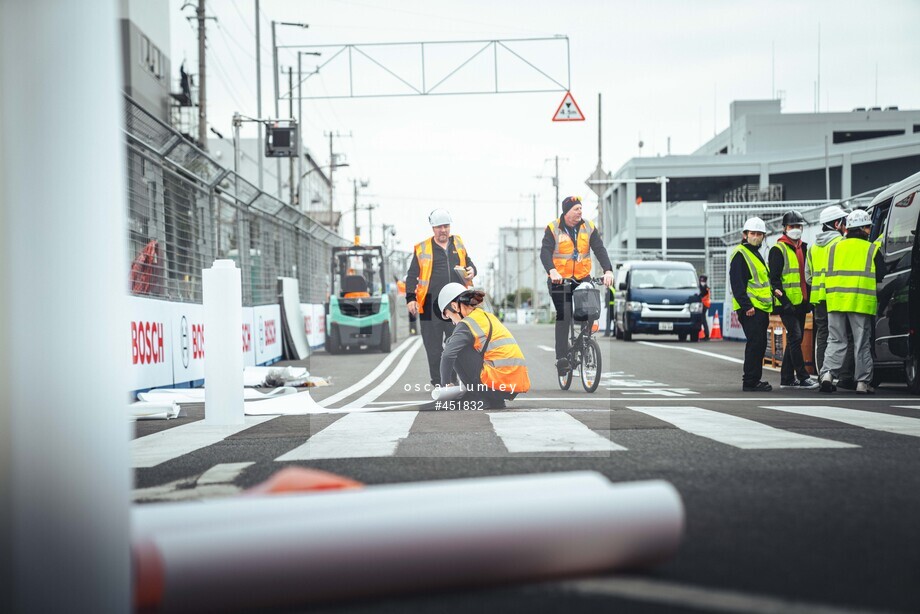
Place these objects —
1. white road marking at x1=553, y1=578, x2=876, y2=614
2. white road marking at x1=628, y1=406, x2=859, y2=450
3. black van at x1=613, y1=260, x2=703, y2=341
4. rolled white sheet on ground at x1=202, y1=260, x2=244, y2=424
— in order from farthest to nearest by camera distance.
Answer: black van at x1=613, y1=260, x2=703, y2=341
rolled white sheet on ground at x1=202, y1=260, x2=244, y2=424
white road marking at x1=628, y1=406, x2=859, y2=450
white road marking at x1=553, y1=578, x2=876, y2=614

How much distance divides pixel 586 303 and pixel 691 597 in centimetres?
831

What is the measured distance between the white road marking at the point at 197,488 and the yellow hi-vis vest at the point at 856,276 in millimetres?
7955

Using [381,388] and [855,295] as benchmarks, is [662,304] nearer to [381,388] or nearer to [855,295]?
[381,388]

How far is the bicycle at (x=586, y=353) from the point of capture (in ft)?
35.1

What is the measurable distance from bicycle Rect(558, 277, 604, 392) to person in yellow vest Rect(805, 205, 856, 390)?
2.71 metres

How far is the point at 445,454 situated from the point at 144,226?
7.50 m

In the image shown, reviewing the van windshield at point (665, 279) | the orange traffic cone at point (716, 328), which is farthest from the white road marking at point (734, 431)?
the orange traffic cone at point (716, 328)

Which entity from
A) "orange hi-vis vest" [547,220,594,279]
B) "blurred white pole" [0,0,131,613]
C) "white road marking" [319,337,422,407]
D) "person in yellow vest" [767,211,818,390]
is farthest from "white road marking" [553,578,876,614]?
"person in yellow vest" [767,211,818,390]

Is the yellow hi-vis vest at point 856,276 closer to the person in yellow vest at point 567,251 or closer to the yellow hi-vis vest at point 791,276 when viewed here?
the yellow hi-vis vest at point 791,276

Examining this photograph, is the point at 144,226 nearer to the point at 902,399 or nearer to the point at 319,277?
the point at 902,399

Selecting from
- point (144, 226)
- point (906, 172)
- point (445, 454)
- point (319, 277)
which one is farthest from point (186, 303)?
point (906, 172)

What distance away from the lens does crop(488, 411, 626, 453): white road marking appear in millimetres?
5203

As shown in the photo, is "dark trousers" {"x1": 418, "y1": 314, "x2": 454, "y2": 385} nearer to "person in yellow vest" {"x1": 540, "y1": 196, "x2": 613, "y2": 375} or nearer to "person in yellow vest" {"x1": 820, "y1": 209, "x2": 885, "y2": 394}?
"person in yellow vest" {"x1": 540, "y1": 196, "x2": 613, "y2": 375}

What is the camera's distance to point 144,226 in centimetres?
1142
